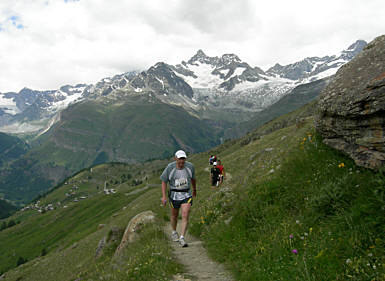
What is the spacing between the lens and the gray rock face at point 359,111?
8.41m

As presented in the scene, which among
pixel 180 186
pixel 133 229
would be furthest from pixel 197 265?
pixel 133 229

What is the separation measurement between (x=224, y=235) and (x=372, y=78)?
874 centimetres

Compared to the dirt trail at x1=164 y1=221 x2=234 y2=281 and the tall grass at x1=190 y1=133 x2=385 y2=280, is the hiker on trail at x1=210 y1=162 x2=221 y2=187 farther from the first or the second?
the dirt trail at x1=164 y1=221 x2=234 y2=281

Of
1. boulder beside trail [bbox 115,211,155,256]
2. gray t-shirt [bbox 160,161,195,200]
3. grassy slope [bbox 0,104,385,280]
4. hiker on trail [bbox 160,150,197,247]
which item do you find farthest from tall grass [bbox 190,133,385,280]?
boulder beside trail [bbox 115,211,155,256]

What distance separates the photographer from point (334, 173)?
941 cm

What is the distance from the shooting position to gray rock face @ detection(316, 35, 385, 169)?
841cm

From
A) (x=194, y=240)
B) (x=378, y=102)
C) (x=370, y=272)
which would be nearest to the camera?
(x=370, y=272)

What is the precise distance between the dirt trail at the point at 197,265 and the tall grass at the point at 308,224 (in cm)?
40

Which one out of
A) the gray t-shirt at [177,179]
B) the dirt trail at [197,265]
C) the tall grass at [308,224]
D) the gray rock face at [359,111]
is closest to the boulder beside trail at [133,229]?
the dirt trail at [197,265]

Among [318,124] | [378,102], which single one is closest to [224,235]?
[318,124]

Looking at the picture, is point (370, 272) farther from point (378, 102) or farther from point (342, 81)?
point (342, 81)

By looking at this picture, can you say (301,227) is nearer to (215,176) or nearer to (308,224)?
(308,224)

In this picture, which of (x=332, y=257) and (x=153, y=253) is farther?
(x=153, y=253)

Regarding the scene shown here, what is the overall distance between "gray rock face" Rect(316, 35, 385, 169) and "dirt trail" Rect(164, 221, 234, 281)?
642 centimetres
